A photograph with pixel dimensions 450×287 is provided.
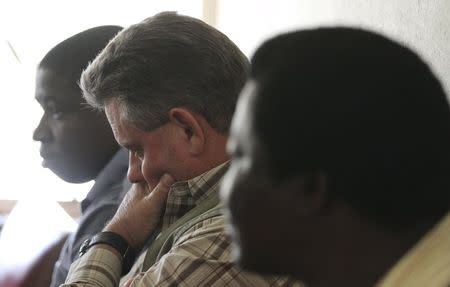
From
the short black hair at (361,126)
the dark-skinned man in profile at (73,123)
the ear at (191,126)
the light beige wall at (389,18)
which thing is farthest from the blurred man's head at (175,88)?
the short black hair at (361,126)

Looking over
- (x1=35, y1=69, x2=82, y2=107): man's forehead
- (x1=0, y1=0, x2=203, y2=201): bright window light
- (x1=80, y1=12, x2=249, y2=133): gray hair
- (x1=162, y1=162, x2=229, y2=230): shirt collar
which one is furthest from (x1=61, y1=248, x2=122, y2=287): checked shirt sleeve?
(x1=0, y1=0, x2=203, y2=201): bright window light

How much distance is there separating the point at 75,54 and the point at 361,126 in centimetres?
135

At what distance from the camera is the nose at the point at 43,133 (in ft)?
6.06

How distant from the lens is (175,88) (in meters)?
1.19

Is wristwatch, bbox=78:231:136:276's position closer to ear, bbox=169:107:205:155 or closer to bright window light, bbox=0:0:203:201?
ear, bbox=169:107:205:155

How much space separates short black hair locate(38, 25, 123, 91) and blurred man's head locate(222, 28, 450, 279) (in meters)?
1.25

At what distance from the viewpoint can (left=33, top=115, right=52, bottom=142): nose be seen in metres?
1.85

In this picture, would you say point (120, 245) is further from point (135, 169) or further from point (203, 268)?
point (203, 268)

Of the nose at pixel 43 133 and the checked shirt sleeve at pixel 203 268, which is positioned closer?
the checked shirt sleeve at pixel 203 268

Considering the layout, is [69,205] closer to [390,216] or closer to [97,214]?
[97,214]

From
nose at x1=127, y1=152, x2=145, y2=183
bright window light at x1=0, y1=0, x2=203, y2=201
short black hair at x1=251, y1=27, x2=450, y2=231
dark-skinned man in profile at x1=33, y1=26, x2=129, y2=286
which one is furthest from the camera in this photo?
bright window light at x1=0, y1=0, x2=203, y2=201

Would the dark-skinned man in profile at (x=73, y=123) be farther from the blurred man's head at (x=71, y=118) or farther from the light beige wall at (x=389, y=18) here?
the light beige wall at (x=389, y=18)

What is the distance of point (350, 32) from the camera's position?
630mm

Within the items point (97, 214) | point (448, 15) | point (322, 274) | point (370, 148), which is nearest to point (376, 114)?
point (370, 148)
